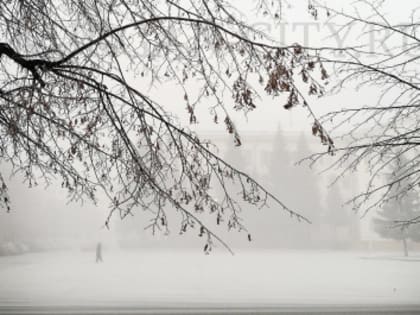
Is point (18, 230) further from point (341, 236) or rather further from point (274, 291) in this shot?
point (274, 291)

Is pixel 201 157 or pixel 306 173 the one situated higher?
pixel 306 173

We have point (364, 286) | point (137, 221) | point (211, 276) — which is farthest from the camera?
point (137, 221)

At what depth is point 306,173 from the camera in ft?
196

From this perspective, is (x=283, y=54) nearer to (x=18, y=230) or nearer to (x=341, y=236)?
(x=18, y=230)

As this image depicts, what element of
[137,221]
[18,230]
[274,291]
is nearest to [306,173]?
[137,221]

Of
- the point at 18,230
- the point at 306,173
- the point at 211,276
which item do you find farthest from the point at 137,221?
the point at 211,276

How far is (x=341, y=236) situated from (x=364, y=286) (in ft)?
156

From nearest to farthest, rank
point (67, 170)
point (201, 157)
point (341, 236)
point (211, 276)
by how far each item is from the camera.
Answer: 1. point (201, 157)
2. point (67, 170)
3. point (211, 276)
4. point (341, 236)

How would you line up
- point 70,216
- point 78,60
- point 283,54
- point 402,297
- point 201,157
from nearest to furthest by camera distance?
1. point 283,54
2. point 201,157
3. point 78,60
4. point 402,297
5. point 70,216

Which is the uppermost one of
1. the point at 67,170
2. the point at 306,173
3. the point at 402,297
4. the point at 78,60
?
the point at 306,173

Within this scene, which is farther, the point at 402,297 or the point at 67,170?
the point at 402,297

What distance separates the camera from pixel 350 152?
5.26 metres

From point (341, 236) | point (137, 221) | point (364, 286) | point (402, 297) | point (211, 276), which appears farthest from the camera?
point (341, 236)

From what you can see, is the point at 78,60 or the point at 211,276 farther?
the point at 211,276
